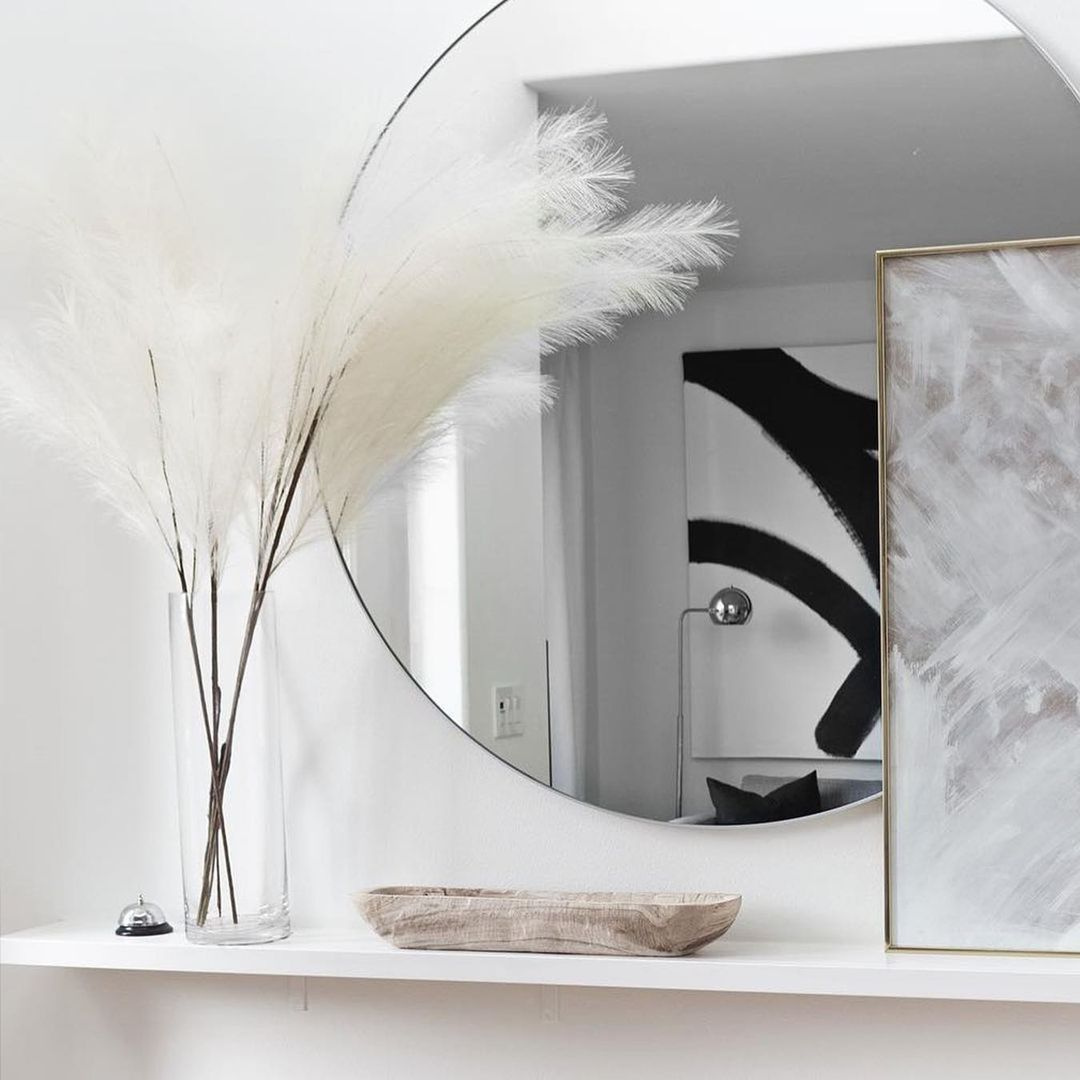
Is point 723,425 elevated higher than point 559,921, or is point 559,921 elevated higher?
point 723,425

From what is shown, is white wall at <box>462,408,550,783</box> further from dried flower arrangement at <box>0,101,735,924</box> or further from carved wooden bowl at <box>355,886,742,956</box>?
carved wooden bowl at <box>355,886,742,956</box>

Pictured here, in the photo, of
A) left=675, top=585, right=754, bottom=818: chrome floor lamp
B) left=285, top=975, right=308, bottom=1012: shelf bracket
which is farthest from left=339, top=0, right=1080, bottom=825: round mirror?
left=285, top=975, right=308, bottom=1012: shelf bracket

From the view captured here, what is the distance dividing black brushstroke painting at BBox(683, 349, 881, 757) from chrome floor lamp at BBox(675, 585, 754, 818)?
0.10 feet

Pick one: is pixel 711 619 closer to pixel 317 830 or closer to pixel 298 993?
pixel 317 830

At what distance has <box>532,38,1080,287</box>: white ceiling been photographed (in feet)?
4.63

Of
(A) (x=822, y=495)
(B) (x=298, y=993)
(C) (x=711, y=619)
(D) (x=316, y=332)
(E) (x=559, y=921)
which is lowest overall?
(B) (x=298, y=993)

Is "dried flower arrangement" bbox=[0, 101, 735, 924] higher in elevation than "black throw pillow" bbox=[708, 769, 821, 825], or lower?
higher

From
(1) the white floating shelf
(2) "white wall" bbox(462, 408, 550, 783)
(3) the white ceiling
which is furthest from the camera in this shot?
(2) "white wall" bbox(462, 408, 550, 783)

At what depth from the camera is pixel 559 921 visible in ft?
4.56

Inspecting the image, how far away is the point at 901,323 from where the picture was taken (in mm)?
1413

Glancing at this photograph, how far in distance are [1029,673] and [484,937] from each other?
559 mm

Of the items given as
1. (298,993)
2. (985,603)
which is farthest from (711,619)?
(298,993)

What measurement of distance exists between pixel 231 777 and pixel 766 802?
0.54m

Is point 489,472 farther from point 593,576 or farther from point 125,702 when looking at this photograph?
point 125,702
